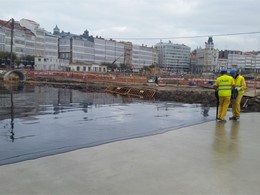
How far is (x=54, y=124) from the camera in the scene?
10.2 m

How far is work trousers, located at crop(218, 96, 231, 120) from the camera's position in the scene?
10.3 metres

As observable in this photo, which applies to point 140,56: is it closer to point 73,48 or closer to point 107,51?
point 107,51

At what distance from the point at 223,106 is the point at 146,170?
6040 mm

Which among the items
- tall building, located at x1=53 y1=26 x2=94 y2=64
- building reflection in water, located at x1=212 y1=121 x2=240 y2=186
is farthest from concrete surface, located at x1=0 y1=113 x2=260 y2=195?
tall building, located at x1=53 y1=26 x2=94 y2=64

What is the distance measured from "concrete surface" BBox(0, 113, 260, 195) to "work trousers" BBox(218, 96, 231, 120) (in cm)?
301

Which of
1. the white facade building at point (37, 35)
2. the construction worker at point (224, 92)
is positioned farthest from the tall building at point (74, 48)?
the construction worker at point (224, 92)

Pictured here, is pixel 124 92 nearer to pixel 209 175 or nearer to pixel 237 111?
pixel 237 111

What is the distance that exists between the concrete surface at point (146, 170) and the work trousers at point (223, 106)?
119 inches

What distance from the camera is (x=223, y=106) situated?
33.9 ft

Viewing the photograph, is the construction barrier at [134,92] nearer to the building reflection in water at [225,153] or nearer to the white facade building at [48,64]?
the building reflection in water at [225,153]

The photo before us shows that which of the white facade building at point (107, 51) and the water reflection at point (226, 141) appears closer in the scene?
the water reflection at point (226, 141)

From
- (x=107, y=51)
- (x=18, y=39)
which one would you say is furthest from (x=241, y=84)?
(x=107, y=51)

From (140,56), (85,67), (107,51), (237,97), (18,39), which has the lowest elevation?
(237,97)

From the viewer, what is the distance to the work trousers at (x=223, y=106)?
33.7 feet
